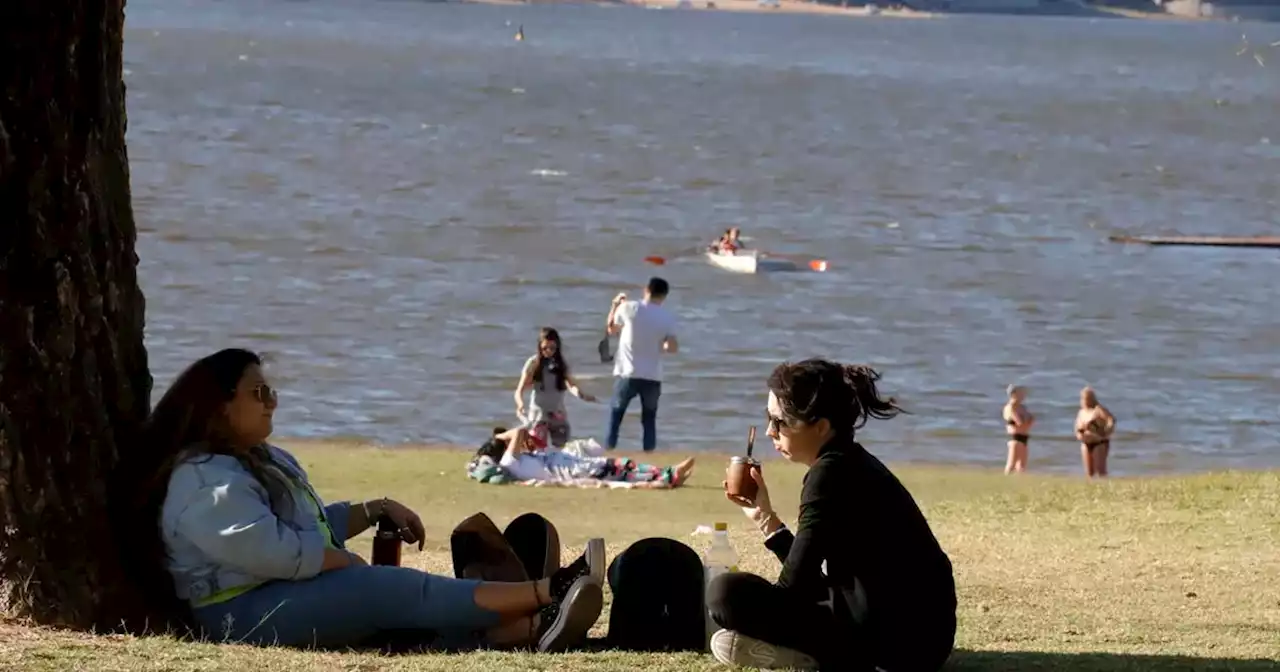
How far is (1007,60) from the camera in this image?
140 metres

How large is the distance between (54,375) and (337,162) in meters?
45.7

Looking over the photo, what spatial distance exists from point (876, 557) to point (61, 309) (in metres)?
2.46

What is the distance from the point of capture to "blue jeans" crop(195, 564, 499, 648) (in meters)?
6.34

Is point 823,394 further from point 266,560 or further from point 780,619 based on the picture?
point 266,560

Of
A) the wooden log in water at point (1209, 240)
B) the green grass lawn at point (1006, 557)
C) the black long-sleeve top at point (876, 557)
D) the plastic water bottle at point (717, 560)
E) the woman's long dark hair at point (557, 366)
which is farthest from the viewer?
the wooden log in water at point (1209, 240)

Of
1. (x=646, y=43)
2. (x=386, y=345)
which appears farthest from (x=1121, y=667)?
(x=646, y=43)

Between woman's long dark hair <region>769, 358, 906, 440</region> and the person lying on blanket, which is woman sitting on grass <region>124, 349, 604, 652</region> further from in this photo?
the person lying on blanket

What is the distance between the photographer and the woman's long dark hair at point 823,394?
581cm

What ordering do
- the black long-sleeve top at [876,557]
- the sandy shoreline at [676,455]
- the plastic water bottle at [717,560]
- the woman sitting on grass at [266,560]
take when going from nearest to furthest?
the black long-sleeve top at [876,557]
the woman sitting on grass at [266,560]
the plastic water bottle at [717,560]
the sandy shoreline at [676,455]

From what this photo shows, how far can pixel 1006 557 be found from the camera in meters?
10.1

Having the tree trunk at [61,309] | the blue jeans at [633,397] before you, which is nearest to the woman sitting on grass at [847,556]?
the tree trunk at [61,309]

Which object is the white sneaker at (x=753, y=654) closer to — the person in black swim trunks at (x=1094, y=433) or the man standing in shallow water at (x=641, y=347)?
the man standing in shallow water at (x=641, y=347)

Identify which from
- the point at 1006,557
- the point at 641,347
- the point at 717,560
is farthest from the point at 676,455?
the point at 717,560

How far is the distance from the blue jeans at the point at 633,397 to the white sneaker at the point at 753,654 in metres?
10.7
